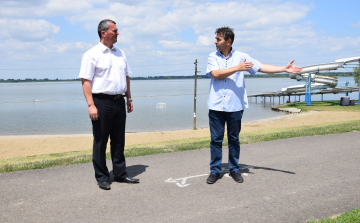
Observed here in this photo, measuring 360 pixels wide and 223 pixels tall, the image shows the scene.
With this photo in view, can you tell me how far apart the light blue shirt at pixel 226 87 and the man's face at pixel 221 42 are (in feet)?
0.43

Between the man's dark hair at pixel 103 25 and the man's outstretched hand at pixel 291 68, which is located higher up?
the man's dark hair at pixel 103 25

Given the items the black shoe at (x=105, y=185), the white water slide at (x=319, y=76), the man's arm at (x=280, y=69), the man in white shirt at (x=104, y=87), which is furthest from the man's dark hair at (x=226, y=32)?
the white water slide at (x=319, y=76)

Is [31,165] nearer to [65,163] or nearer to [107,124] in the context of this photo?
[65,163]

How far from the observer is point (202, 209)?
404 cm

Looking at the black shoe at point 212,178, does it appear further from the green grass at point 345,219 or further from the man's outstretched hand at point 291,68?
the man's outstretched hand at point 291,68

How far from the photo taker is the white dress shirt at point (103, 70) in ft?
15.6

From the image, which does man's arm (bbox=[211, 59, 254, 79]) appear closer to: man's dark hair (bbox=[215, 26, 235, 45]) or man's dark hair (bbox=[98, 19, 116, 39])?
man's dark hair (bbox=[215, 26, 235, 45])

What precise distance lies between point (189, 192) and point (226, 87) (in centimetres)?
163

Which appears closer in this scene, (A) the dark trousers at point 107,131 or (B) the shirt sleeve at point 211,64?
(A) the dark trousers at point 107,131

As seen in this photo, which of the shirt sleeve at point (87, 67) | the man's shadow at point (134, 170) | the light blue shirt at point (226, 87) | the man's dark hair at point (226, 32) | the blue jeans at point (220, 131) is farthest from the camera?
the man's shadow at point (134, 170)

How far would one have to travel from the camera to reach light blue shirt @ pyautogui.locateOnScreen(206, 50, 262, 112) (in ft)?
16.9

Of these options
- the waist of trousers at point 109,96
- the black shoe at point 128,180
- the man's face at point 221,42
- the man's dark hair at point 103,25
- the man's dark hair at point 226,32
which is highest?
the man's dark hair at point 103,25

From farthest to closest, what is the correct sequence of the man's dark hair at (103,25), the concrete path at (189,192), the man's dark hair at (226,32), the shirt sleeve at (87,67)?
the man's dark hair at (226,32), the man's dark hair at (103,25), the shirt sleeve at (87,67), the concrete path at (189,192)

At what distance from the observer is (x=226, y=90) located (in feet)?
17.0
